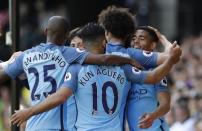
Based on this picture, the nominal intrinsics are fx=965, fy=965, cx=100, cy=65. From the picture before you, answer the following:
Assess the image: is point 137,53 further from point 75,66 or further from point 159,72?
point 75,66

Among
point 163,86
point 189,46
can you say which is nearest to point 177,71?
point 189,46

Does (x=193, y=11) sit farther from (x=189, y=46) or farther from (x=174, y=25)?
(x=189, y=46)

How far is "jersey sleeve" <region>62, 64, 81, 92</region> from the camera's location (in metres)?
8.19

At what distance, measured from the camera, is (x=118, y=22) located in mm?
8695

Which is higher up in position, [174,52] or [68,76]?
[174,52]

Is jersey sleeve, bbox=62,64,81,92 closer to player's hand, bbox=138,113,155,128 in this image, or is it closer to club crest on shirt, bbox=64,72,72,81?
club crest on shirt, bbox=64,72,72,81

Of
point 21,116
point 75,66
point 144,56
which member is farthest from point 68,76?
point 144,56

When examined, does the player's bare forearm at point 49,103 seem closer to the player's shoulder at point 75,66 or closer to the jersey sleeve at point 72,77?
the jersey sleeve at point 72,77

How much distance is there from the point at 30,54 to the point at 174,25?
14489 mm

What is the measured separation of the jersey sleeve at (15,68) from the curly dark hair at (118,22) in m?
0.82

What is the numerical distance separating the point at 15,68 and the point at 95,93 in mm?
778

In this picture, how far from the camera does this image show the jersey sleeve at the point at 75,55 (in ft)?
27.2

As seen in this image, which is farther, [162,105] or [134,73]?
[162,105]

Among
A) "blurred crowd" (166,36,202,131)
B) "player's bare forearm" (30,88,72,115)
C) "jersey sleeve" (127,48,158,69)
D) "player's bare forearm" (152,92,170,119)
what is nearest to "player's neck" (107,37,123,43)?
"jersey sleeve" (127,48,158,69)
